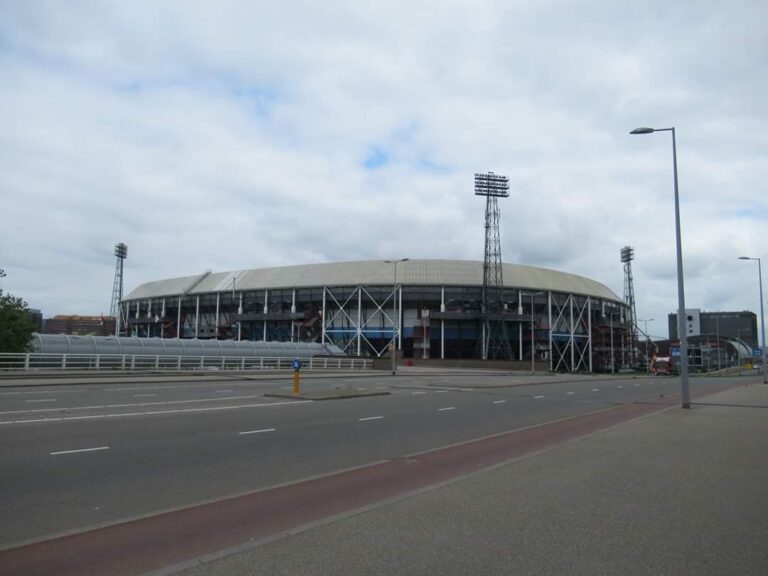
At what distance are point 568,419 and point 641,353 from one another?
11887cm

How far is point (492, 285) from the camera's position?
87.6 metres

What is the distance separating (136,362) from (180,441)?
3070 centimetres

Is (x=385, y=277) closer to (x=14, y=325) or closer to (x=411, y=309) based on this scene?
(x=411, y=309)

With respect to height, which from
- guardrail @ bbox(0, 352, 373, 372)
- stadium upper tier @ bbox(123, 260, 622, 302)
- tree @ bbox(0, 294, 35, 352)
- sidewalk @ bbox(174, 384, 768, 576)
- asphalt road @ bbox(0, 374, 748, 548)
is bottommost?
asphalt road @ bbox(0, 374, 748, 548)

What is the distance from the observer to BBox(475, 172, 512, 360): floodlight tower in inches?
3361

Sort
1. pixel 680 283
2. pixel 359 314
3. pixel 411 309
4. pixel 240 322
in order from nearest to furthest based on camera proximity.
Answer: pixel 680 283
pixel 359 314
pixel 411 309
pixel 240 322

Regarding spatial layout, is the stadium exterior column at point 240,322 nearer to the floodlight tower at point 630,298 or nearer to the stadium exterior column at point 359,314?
the stadium exterior column at point 359,314

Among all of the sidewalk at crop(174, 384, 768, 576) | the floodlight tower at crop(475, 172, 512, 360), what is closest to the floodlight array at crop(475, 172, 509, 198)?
the floodlight tower at crop(475, 172, 512, 360)

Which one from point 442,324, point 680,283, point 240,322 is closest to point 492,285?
point 442,324

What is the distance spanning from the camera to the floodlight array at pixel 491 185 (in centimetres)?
8894

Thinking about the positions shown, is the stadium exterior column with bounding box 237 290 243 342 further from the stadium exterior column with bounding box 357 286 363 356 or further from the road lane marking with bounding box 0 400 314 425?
the road lane marking with bounding box 0 400 314 425

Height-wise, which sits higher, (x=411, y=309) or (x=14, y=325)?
(x=411, y=309)

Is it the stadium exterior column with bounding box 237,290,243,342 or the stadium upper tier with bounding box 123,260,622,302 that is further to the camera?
the stadium exterior column with bounding box 237,290,243,342

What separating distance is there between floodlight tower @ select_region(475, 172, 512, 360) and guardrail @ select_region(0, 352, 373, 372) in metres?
32.6
